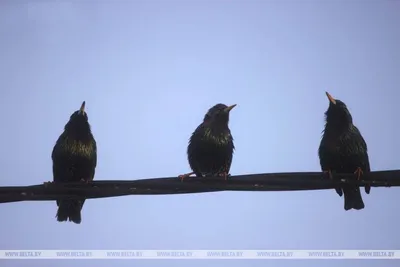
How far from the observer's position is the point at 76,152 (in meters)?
2.98

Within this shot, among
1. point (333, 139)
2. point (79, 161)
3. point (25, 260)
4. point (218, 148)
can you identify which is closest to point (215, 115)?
point (218, 148)

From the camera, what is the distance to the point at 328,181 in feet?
6.73

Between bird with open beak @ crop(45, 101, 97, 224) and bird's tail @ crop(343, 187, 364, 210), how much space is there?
1.72m

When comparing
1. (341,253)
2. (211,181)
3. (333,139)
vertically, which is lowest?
(341,253)

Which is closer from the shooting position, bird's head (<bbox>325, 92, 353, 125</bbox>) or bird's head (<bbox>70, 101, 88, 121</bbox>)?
bird's head (<bbox>325, 92, 353, 125</bbox>)

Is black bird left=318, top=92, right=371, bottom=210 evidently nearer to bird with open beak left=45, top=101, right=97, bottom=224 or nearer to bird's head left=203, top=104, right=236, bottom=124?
bird's head left=203, top=104, right=236, bottom=124

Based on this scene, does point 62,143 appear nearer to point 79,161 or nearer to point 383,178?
point 79,161

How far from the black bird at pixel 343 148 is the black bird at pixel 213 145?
2.10 feet

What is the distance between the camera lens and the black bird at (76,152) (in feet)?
9.78

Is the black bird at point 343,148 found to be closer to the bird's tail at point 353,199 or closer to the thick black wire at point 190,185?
the bird's tail at point 353,199

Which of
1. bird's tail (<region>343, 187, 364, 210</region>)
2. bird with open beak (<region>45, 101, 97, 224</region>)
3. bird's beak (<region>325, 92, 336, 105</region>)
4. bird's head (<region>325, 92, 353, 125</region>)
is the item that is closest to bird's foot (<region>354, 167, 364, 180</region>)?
bird's tail (<region>343, 187, 364, 210</region>)

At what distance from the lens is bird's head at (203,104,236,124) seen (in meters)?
2.96

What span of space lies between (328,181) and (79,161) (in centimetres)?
171

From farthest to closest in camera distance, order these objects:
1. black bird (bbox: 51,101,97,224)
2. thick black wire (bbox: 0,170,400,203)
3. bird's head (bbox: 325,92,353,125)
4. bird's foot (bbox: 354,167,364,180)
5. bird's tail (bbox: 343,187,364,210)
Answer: black bird (bbox: 51,101,97,224) < bird's head (bbox: 325,92,353,125) < bird's tail (bbox: 343,187,364,210) < bird's foot (bbox: 354,167,364,180) < thick black wire (bbox: 0,170,400,203)
